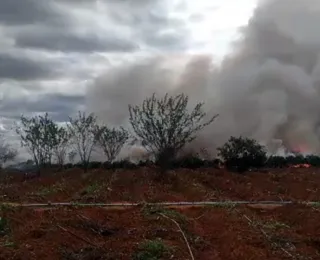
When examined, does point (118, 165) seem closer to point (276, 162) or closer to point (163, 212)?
point (276, 162)

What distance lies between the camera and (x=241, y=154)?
49.9 m

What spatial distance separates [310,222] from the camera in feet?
56.2

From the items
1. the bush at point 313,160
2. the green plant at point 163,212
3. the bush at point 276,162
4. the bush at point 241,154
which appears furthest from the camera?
the bush at point 313,160

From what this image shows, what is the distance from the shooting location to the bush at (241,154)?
4850 cm

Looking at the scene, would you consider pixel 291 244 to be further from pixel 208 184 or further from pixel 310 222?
pixel 208 184

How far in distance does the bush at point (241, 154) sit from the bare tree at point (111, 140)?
40.1 ft

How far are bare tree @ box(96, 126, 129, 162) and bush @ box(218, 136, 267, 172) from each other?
40.1 ft

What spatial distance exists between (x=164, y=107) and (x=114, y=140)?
67.3 ft

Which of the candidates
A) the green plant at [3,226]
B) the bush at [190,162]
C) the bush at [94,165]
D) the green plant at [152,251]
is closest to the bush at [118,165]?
the bush at [94,165]

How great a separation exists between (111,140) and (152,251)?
1812 inches

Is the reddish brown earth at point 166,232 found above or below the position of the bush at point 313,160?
below

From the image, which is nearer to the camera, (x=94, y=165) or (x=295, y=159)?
(x=94, y=165)

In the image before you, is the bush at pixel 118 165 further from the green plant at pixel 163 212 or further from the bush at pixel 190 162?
the green plant at pixel 163 212

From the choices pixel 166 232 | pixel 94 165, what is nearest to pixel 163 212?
pixel 166 232
